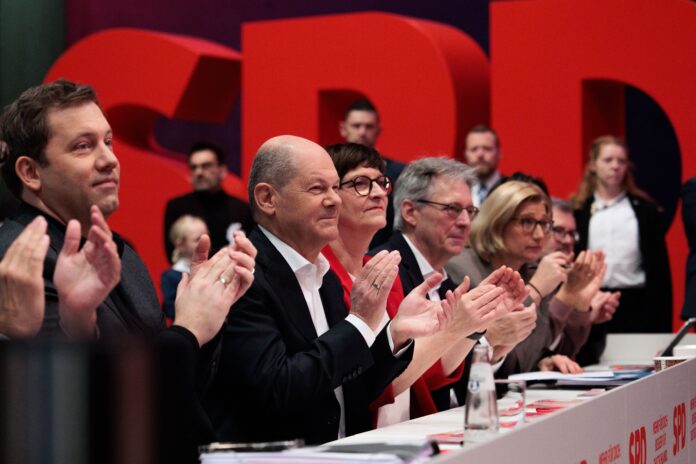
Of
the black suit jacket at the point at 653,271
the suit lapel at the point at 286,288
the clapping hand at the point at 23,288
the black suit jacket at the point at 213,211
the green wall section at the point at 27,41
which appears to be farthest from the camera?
the green wall section at the point at 27,41

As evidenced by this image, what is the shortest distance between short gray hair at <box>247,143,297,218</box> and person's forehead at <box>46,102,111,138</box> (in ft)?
2.24

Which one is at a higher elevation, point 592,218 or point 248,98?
point 248,98

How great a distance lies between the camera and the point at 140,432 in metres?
1.46

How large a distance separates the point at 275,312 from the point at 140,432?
1387 millimetres

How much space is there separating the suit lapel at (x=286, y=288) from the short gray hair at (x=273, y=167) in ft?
→ 0.54

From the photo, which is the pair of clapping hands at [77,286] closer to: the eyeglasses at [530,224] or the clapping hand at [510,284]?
the clapping hand at [510,284]

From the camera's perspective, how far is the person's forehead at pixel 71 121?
237 centimetres

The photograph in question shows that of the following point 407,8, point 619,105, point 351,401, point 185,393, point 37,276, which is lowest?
point 351,401

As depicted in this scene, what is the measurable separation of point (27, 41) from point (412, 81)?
13.4 feet

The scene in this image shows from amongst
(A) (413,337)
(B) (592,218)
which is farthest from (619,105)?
(A) (413,337)

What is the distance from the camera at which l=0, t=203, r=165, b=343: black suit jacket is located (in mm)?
2236

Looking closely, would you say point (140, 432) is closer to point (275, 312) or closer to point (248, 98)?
point (275, 312)

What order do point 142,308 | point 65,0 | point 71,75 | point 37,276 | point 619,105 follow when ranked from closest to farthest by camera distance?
1. point 37,276
2. point 142,308
3. point 619,105
4. point 71,75
5. point 65,0

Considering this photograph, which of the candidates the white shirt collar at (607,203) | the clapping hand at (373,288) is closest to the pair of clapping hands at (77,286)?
the clapping hand at (373,288)
